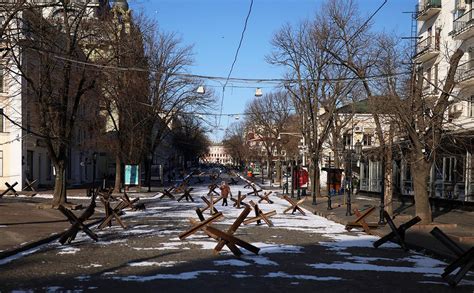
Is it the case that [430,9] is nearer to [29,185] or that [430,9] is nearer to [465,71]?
[465,71]

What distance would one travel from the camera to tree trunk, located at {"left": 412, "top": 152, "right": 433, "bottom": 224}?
18.9 m

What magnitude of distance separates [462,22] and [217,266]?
26.6 metres

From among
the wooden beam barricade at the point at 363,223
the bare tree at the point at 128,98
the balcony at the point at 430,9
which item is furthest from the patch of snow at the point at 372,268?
the balcony at the point at 430,9

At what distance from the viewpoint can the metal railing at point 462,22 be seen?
30812mm

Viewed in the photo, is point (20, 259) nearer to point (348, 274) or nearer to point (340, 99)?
point (348, 274)

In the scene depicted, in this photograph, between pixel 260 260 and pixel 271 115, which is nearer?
pixel 260 260

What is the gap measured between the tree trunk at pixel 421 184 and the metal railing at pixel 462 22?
14636mm

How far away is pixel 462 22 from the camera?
3209cm

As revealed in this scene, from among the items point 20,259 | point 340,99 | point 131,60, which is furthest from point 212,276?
point 340,99

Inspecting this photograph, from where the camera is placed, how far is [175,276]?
381 inches

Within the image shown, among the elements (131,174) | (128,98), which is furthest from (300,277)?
(131,174)

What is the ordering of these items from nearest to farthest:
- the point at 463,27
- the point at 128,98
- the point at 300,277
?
the point at 300,277 → the point at 463,27 → the point at 128,98

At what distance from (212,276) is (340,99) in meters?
29.7

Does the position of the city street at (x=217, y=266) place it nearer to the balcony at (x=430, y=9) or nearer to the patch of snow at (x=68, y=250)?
the patch of snow at (x=68, y=250)
